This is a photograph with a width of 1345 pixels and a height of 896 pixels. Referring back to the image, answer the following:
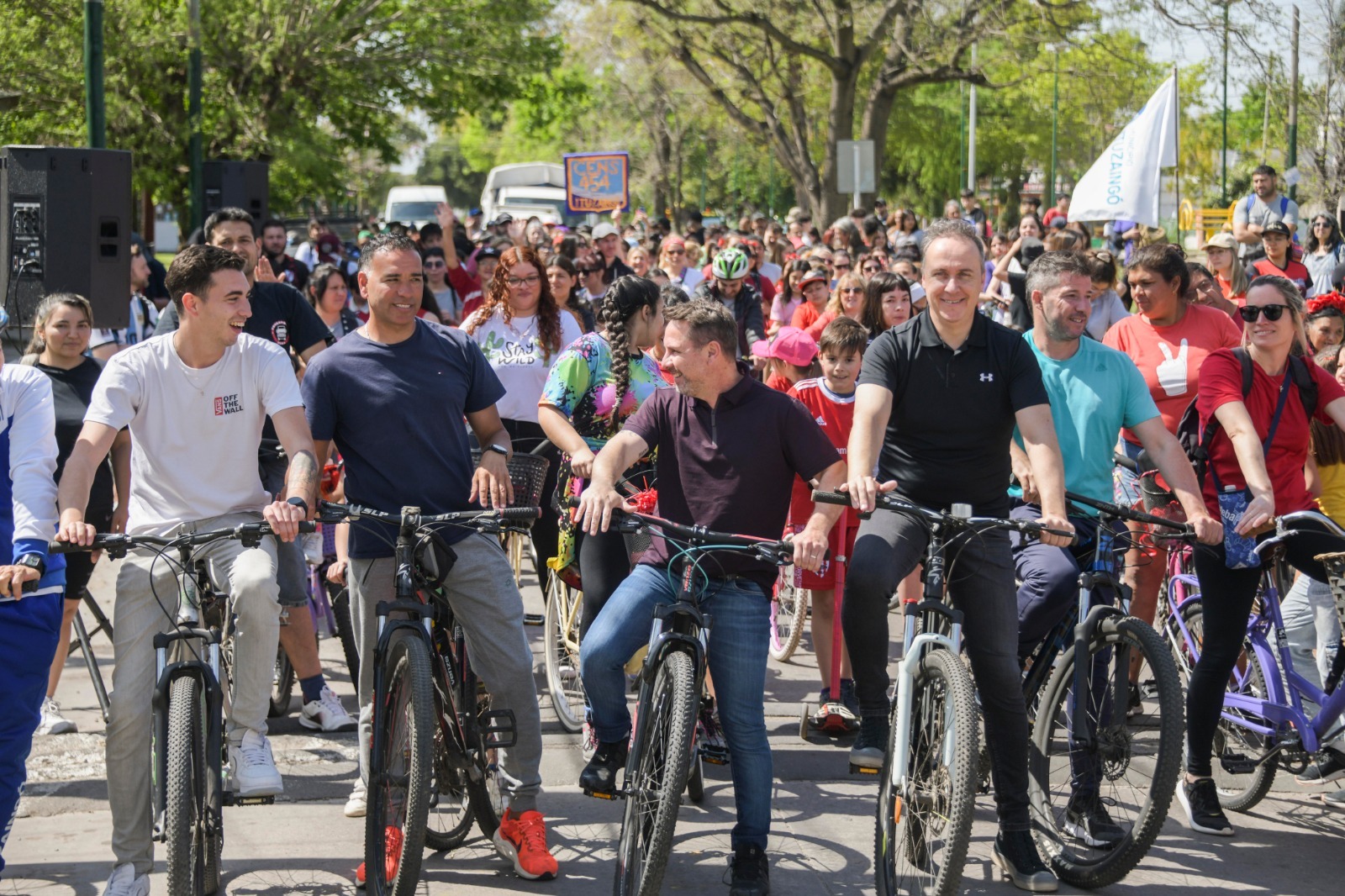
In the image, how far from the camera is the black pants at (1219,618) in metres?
5.50

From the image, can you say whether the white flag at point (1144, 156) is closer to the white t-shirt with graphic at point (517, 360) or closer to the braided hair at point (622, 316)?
the white t-shirt with graphic at point (517, 360)

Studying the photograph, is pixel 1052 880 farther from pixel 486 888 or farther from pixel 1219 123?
pixel 1219 123

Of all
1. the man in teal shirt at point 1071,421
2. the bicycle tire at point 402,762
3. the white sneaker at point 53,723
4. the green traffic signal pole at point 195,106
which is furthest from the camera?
the green traffic signal pole at point 195,106

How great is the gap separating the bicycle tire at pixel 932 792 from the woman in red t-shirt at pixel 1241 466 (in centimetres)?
148

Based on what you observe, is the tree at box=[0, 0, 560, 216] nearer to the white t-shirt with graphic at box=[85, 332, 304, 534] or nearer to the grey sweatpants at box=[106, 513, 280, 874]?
the white t-shirt with graphic at box=[85, 332, 304, 534]

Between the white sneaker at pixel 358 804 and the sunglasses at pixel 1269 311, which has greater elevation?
the sunglasses at pixel 1269 311

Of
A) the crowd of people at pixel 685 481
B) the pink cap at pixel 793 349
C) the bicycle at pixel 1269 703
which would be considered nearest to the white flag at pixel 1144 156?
the pink cap at pixel 793 349

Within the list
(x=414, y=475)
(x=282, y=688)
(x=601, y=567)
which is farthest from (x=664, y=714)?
(x=282, y=688)

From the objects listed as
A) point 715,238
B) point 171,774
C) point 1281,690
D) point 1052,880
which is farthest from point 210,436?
point 715,238

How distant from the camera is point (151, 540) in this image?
14.9 feet

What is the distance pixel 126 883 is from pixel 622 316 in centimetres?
290

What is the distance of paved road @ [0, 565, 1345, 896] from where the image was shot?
511 cm

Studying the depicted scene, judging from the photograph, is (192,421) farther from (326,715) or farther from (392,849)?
(326,715)

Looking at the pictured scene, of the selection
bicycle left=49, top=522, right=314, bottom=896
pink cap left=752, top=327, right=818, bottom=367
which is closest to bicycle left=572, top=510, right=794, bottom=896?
bicycle left=49, top=522, right=314, bottom=896
